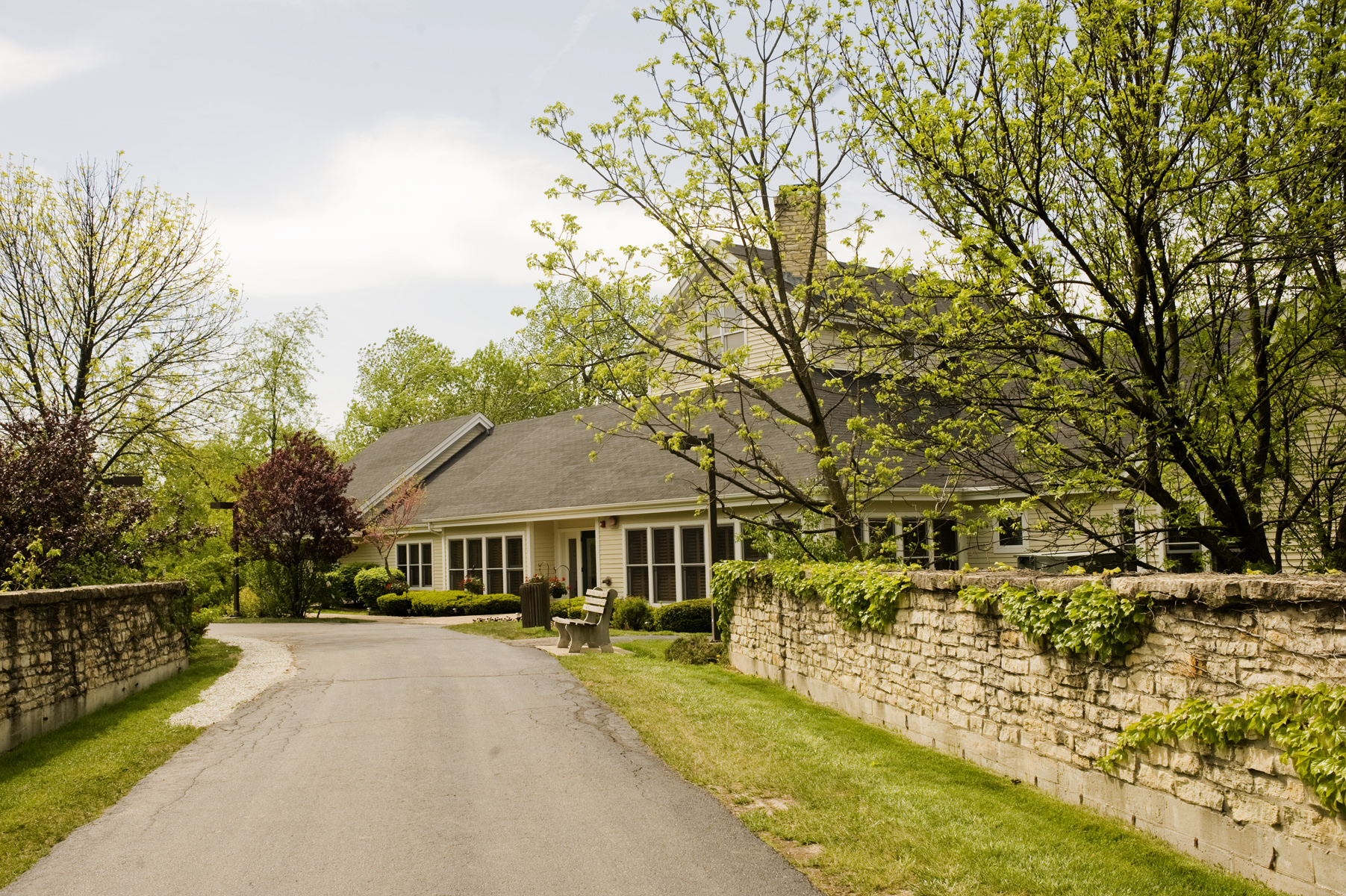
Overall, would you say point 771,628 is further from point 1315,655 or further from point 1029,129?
point 1315,655

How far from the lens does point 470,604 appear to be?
27656mm

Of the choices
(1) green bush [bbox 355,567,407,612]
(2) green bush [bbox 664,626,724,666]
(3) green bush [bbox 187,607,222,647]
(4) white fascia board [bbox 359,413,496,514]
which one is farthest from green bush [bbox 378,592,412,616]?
(2) green bush [bbox 664,626,724,666]

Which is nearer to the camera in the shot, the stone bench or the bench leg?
the bench leg

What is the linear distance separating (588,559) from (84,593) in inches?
676

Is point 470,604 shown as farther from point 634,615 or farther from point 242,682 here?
point 242,682

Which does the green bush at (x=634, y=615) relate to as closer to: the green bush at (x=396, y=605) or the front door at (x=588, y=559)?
the front door at (x=588, y=559)

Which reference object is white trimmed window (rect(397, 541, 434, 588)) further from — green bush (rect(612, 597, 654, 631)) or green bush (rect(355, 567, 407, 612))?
green bush (rect(612, 597, 654, 631))

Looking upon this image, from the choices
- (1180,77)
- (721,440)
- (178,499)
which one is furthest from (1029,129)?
(178,499)

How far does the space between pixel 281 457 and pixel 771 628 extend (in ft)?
67.0

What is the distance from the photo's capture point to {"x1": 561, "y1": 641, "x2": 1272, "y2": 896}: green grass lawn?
5883 millimetres

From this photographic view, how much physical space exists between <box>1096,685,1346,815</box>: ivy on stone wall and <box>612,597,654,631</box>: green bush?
16.8 m

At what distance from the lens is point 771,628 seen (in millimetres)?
14227

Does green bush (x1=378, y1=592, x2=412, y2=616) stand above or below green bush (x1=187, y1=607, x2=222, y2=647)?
below

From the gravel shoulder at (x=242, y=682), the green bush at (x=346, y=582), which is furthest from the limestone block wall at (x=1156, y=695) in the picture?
the green bush at (x=346, y=582)
